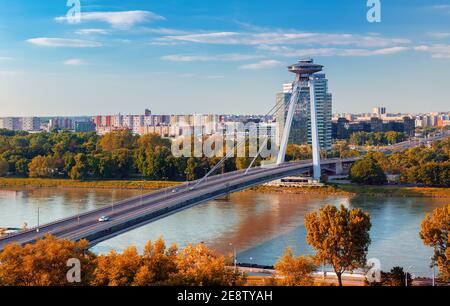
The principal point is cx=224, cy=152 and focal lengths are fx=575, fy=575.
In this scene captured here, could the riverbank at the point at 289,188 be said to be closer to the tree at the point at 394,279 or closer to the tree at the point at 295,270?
the tree at the point at 394,279

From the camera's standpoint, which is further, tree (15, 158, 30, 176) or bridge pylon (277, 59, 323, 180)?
tree (15, 158, 30, 176)

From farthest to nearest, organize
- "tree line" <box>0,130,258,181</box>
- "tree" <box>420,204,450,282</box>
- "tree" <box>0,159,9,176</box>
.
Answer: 1. "tree" <box>0,159,9,176</box>
2. "tree line" <box>0,130,258,181</box>
3. "tree" <box>420,204,450,282</box>

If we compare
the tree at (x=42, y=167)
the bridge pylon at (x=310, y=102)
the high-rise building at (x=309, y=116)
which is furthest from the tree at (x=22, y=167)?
the high-rise building at (x=309, y=116)

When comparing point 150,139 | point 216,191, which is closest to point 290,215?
point 216,191

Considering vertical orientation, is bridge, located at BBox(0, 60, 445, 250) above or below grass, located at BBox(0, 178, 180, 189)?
above

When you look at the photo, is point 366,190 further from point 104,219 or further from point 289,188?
point 104,219

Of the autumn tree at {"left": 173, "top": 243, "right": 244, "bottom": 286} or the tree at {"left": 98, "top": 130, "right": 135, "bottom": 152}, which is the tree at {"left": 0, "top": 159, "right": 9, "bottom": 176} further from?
the autumn tree at {"left": 173, "top": 243, "right": 244, "bottom": 286}

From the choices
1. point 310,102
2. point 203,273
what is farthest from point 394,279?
point 310,102

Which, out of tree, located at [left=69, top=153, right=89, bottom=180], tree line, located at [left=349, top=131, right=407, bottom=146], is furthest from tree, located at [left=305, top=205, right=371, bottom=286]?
tree line, located at [left=349, top=131, right=407, bottom=146]
